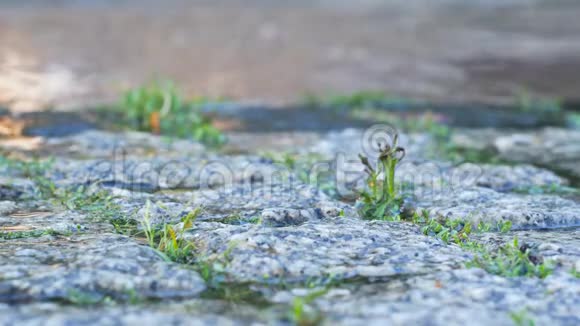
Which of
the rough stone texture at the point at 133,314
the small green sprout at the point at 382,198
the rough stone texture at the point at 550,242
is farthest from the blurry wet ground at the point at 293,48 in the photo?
the rough stone texture at the point at 133,314

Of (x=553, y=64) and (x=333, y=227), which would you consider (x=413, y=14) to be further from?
(x=333, y=227)

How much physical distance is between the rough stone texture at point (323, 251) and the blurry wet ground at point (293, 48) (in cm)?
496

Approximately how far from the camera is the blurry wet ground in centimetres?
829

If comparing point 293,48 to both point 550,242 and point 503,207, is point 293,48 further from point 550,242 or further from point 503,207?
point 550,242

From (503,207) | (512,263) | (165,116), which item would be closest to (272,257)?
(512,263)

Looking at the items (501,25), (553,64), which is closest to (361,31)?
(501,25)

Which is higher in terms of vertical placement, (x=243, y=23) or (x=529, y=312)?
(x=243, y=23)

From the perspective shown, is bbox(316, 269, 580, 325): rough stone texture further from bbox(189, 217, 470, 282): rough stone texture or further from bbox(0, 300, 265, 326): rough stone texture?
bbox(0, 300, 265, 326): rough stone texture

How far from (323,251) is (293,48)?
7.20 metres

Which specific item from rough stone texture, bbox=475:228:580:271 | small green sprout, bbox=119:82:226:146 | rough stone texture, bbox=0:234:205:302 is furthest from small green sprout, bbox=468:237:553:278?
small green sprout, bbox=119:82:226:146

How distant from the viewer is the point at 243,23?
1017 centimetres

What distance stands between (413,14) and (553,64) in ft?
7.66

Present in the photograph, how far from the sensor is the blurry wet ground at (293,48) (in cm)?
829

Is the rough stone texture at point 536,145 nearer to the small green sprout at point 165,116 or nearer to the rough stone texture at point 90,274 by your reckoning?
the small green sprout at point 165,116
